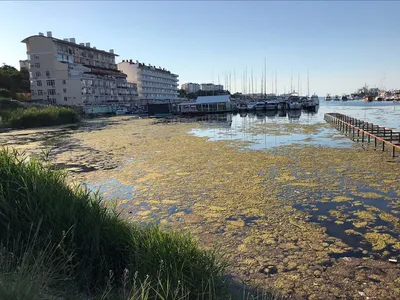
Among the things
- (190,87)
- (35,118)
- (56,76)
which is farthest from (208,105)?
(190,87)

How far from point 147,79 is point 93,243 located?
108 meters

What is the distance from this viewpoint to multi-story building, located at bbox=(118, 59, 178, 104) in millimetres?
103750

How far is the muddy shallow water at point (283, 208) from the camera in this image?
4.25 meters

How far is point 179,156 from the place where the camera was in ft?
46.0

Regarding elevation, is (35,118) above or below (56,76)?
below

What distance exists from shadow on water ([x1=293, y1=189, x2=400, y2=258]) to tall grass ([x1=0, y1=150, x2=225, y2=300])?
7.86ft

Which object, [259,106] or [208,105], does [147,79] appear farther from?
[259,106]

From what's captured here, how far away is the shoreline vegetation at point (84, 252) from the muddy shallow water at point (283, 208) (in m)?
0.77

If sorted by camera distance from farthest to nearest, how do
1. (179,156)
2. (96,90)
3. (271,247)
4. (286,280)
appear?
(96,90), (179,156), (271,247), (286,280)

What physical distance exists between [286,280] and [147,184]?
6.00 meters

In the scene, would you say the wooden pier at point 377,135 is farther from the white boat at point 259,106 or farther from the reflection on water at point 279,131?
the white boat at point 259,106

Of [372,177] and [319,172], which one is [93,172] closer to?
[319,172]

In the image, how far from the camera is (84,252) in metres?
4.17

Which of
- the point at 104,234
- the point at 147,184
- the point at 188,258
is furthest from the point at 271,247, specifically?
the point at 147,184
